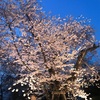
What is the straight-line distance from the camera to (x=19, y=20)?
9633mm

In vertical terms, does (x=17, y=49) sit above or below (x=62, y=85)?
above

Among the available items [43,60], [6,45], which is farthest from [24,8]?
[43,60]

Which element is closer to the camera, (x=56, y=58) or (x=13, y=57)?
(x=56, y=58)

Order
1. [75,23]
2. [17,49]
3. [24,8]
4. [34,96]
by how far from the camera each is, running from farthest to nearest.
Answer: [34,96]
[75,23]
[24,8]
[17,49]

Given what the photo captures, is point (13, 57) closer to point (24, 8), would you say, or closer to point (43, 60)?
point (43, 60)

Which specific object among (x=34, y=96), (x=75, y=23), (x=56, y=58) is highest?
(x=75, y=23)

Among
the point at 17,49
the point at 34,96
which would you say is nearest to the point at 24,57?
the point at 17,49

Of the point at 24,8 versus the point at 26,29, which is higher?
the point at 24,8

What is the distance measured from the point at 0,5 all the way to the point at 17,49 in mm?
2224

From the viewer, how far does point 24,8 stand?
9.80m

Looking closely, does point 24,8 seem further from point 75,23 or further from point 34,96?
point 34,96

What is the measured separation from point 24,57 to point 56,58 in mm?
1475

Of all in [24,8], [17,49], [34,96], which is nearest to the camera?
[17,49]

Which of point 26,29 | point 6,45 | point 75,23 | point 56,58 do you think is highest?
point 75,23
